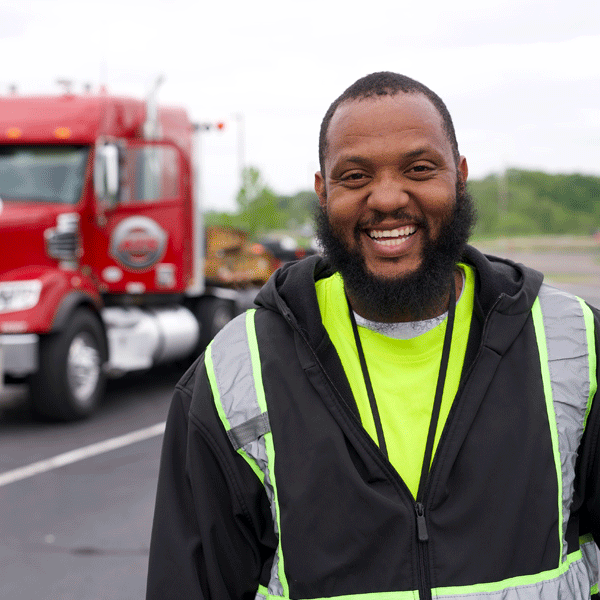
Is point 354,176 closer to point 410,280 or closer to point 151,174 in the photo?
point 410,280

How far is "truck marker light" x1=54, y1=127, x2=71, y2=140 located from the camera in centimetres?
815

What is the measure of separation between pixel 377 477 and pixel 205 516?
0.38m

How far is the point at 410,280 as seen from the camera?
6.33ft

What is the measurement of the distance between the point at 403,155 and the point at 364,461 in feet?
2.23

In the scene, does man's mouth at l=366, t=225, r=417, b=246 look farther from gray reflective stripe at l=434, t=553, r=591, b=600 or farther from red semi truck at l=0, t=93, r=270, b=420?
red semi truck at l=0, t=93, r=270, b=420

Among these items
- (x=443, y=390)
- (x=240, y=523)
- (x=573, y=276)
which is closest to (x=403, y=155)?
(x=443, y=390)

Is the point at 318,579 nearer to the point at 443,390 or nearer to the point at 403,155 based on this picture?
the point at 443,390

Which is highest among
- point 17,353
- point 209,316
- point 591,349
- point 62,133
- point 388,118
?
point 62,133

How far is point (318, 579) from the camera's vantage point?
5.53ft

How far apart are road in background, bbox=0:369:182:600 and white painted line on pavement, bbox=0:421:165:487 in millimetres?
72

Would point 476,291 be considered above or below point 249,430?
above

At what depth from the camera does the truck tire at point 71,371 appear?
23.7 ft

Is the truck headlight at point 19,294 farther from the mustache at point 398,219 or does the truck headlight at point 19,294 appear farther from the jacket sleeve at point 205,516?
the mustache at point 398,219

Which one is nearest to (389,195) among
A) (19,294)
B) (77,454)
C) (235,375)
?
(235,375)
